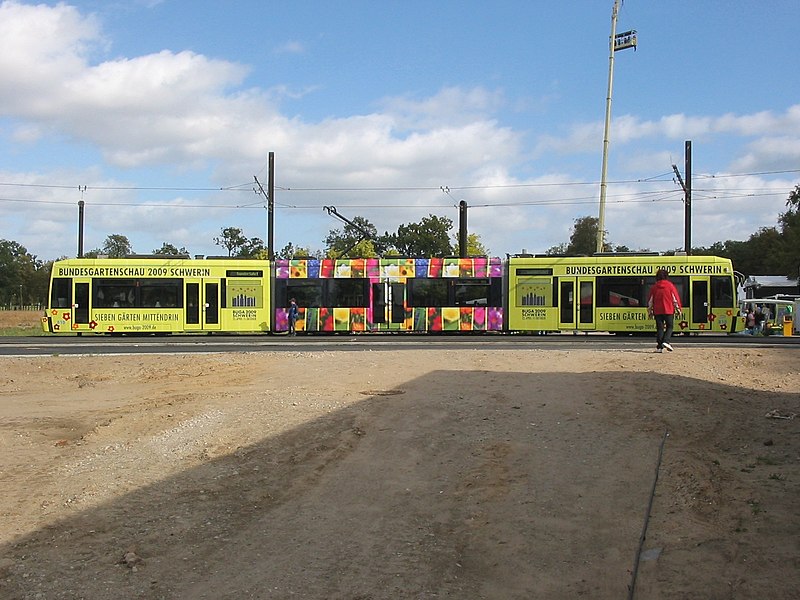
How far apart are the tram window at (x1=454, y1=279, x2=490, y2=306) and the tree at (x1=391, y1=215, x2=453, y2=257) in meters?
44.2

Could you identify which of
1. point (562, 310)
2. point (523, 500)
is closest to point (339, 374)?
point (523, 500)

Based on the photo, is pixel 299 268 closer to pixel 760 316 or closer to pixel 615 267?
pixel 615 267

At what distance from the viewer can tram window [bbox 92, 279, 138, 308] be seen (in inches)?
1313

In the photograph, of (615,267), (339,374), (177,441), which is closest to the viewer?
(177,441)

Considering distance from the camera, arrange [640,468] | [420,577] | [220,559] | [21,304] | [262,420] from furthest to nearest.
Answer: [21,304] < [262,420] < [640,468] < [220,559] < [420,577]

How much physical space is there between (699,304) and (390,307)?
11955 millimetres

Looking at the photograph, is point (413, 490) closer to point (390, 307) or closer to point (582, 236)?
point (390, 307)

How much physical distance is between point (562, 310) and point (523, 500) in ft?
84.3

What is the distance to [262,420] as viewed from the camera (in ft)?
35.8

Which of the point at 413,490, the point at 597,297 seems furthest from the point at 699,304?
the point at 413,490

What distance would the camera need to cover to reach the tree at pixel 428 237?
3098 inches

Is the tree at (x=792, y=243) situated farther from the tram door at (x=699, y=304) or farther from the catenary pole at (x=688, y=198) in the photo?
the tram door at (x=699, y=304)

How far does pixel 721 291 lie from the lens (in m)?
31.3

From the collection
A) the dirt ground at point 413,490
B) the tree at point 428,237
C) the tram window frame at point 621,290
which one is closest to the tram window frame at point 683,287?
the tram window frame at point 621,290
